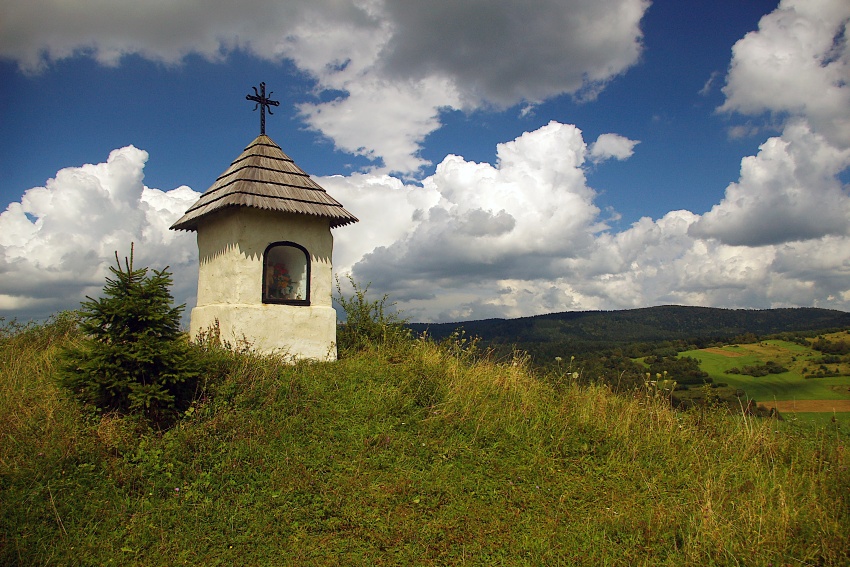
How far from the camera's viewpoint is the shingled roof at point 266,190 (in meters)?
9.20

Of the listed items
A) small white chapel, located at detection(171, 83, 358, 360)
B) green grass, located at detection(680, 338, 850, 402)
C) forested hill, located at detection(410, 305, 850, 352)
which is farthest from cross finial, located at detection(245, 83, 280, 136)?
forested hill, located at detection(410, 305, 850, 352)

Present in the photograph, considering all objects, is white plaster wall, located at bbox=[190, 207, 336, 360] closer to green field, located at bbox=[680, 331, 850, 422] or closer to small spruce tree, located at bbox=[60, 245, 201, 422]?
small spruce tree, located at bbox=[60, 245, 201, 422]

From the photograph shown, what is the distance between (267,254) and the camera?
9484 millimetres

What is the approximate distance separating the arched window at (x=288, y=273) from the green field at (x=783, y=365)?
23649 mm

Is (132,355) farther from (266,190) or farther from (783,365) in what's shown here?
(783,365)

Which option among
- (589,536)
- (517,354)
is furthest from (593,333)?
(589,536)

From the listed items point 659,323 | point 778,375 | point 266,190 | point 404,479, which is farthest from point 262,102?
point 659,323

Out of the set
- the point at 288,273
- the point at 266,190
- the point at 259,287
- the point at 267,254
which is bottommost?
the point at 259,287

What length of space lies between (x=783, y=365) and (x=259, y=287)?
40.2 meters

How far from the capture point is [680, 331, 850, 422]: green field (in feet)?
92.2

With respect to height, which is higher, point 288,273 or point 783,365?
point 288,273

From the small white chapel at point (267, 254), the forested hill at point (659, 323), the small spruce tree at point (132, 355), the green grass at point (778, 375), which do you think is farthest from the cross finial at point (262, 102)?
the forested hill at point (659, 323)

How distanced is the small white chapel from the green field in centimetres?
2354

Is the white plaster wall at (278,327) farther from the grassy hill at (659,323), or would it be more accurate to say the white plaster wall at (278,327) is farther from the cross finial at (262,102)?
the grassy hill at (659,323)
